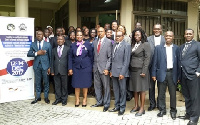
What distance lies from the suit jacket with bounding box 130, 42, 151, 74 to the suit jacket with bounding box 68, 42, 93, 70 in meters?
1.29

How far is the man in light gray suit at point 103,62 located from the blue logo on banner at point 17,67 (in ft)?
7.18

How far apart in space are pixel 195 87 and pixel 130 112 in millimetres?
1677

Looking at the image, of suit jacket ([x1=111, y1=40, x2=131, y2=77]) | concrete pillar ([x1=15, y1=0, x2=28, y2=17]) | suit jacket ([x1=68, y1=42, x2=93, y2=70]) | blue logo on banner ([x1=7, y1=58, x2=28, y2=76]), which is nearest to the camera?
suit jacket ([x1=111, y1=40, x2=131, y2=77])

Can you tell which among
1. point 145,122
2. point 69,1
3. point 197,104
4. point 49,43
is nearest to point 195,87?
point 197,104

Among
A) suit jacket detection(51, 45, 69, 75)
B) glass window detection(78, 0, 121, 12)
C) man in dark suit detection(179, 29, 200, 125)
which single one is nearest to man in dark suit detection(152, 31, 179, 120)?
man in dark suit detection(179, 29, 200, 125)

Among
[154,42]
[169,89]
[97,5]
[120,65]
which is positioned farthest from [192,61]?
[97,5]

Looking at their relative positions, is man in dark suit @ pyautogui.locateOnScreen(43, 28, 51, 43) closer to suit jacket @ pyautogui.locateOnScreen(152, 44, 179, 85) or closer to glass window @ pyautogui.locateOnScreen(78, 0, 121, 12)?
glass window @ pyautogui.locateOnScreen(78, 0, 121, 12)

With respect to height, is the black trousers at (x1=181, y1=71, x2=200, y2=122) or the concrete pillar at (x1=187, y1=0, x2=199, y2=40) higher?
the concrete pillar at (x1=187, y1=0, x2=199, y2=40)

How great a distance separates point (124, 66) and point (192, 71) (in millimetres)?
1509

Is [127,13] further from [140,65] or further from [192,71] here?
[192,71]

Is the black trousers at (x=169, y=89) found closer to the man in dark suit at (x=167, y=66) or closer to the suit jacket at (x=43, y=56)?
the man in dark suit at (x=167, y=66)

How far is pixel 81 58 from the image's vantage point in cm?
615

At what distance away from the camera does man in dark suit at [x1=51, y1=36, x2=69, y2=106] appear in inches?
252

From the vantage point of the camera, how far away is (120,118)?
5.45 metres
